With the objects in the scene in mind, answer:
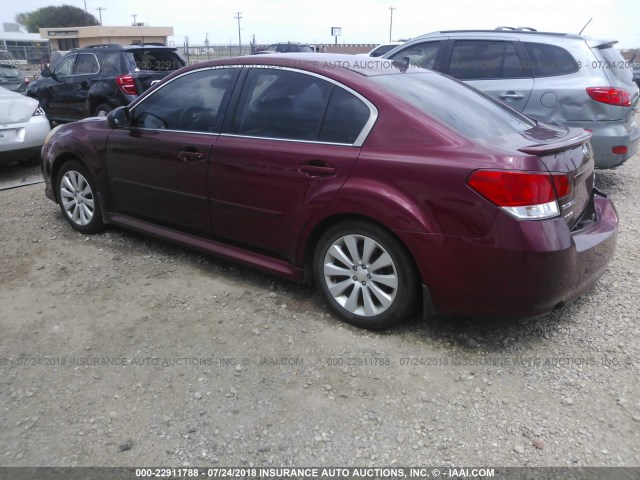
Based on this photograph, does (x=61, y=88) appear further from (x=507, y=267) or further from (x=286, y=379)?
(x=507, y=267)

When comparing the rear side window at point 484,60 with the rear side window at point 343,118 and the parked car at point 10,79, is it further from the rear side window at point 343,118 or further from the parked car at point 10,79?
the parked car at point 10,79

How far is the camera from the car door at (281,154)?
3.30 m

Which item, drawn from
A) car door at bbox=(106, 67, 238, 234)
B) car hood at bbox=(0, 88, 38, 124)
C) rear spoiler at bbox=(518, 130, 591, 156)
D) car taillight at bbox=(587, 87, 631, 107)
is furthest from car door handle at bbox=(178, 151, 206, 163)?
car hood at bbox=(0, 88, 38, 124)

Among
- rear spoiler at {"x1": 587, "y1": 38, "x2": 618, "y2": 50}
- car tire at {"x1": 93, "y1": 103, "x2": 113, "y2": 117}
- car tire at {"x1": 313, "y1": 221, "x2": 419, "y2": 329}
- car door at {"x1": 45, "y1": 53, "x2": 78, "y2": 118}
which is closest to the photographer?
car tire at {"x1": 313, "y1": 221, "x2": 419, "y2": 329}

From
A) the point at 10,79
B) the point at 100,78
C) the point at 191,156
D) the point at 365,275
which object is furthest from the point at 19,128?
the point at 10,79

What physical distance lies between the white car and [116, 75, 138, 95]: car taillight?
205 cm

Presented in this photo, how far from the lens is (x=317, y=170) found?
3.33 meters

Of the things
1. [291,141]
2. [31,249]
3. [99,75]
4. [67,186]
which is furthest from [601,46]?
[99,75]

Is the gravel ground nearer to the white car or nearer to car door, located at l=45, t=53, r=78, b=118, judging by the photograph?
the white car

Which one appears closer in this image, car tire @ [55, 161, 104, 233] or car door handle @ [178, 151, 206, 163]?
car door handle @ [178, 151, 206, 163]

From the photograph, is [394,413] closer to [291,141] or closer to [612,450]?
[612,450]

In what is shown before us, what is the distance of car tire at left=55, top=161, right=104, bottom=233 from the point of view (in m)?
4.89

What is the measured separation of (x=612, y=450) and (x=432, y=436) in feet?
2.46

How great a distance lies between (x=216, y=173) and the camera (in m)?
3.84
